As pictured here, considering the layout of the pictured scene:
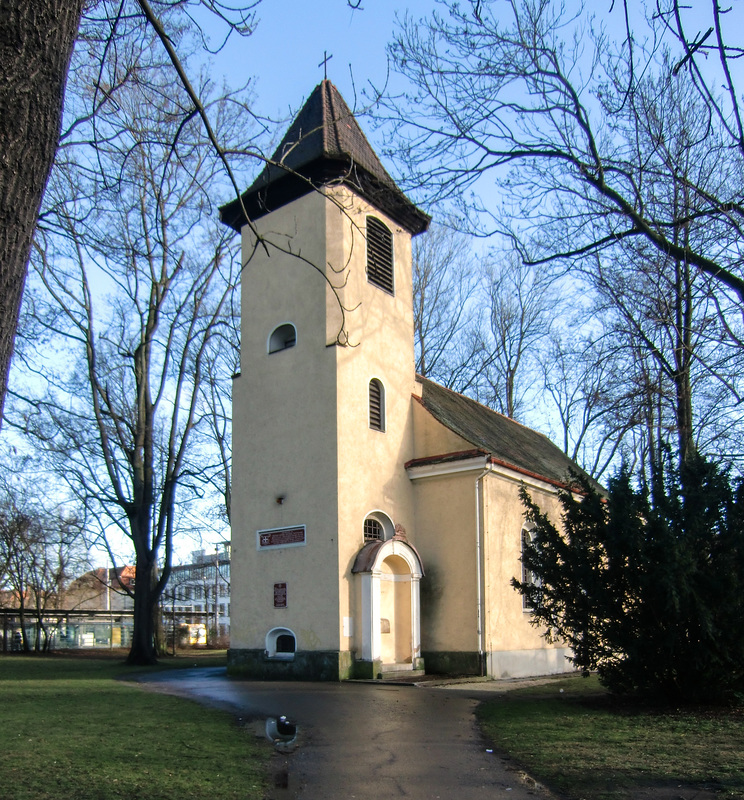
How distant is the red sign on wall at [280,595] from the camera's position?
1825 centimetres

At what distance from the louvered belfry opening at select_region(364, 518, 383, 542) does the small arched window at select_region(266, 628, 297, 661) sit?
2.91m

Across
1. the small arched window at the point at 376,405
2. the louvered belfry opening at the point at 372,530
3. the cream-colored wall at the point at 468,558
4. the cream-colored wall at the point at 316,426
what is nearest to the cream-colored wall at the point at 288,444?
the cream-colored wall at the point at 316,426

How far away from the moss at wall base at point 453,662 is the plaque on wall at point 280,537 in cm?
428

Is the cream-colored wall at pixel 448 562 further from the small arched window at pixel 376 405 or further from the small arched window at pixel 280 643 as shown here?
the small arched window at pixel 280 643

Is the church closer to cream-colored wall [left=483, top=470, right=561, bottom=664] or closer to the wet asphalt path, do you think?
cream-colored wall [left=483, top=470, right=561, bottom=664]

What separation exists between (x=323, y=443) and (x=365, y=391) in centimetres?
188

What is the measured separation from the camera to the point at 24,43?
3.17 meters

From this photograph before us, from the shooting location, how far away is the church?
58.4ft

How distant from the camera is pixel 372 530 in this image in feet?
62.2

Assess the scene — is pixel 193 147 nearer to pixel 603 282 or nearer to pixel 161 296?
pixel 603 282

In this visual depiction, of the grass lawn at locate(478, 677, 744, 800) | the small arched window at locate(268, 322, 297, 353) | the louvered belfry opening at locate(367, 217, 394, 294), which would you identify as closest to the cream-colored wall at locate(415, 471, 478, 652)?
the small arched window at locate(268, 322, 297, 353)

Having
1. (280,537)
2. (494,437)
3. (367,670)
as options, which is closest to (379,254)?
(494,437)

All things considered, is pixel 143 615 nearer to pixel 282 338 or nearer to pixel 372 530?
pixel 372 530

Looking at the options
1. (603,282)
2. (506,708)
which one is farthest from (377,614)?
(603,282)
